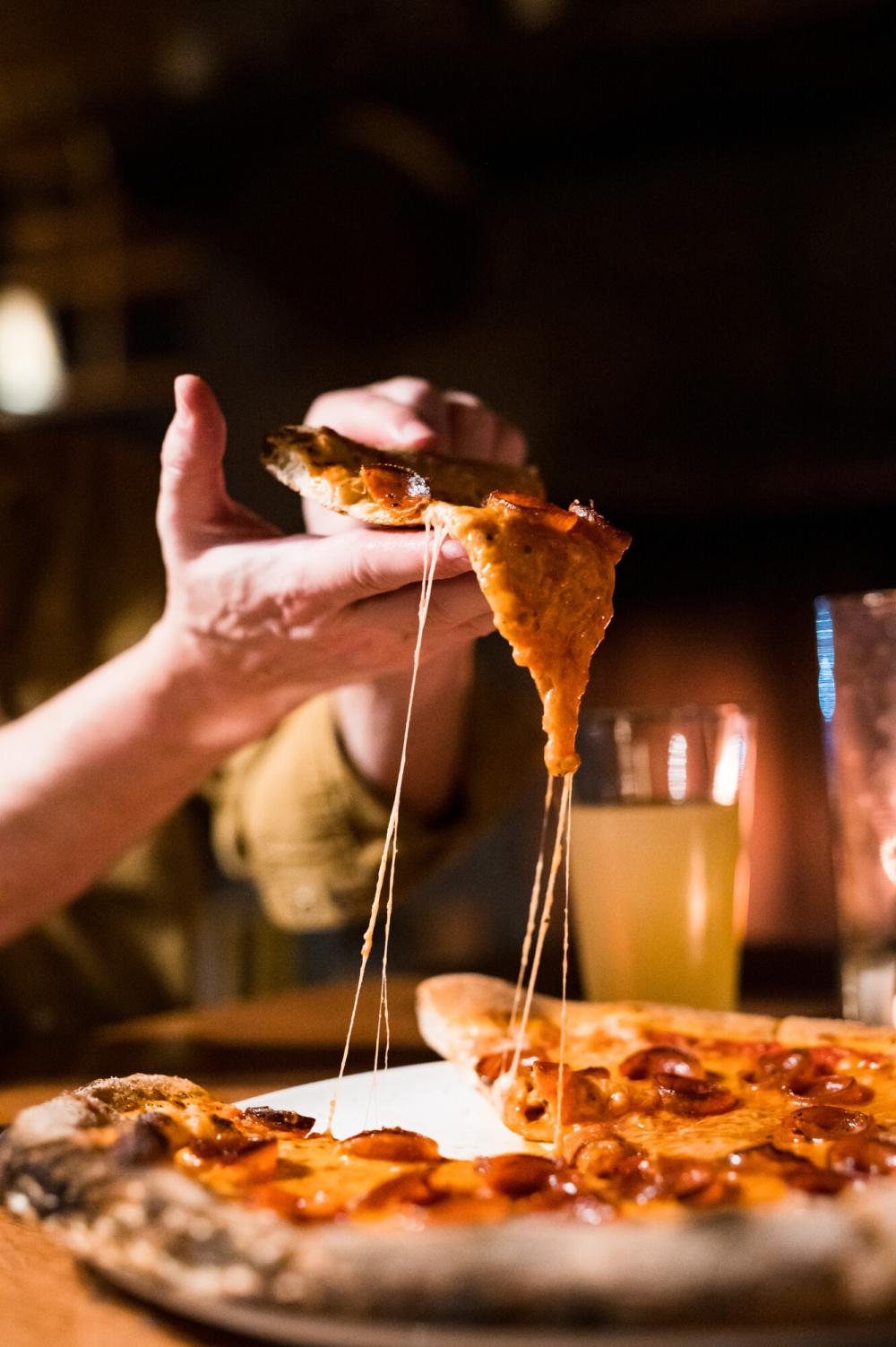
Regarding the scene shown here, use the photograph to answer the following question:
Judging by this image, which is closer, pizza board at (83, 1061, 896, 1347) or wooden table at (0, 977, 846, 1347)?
pizza board at (83, 1061, 896, 1347)

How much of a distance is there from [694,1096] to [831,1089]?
0.30ft

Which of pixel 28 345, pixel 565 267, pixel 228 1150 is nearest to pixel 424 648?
pixel 228 1150

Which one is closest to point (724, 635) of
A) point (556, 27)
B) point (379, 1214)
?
point (556, 27)

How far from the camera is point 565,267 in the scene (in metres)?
2.91

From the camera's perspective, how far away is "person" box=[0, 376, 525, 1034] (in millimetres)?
941

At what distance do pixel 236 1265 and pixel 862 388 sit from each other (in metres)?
2.52

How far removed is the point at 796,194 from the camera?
273 centimetres

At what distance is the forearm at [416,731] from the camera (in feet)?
4.60

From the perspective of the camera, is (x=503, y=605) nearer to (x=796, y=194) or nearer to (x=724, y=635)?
(x=724, y=635)

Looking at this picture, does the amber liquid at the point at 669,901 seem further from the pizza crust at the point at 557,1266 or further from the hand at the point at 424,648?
the pizza crust at the point at 557,1266

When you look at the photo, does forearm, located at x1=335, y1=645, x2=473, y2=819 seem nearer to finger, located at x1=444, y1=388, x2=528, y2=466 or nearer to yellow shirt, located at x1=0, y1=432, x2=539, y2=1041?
yellow shirt, located at x1=0, y1=432, x2=539, y2=1041

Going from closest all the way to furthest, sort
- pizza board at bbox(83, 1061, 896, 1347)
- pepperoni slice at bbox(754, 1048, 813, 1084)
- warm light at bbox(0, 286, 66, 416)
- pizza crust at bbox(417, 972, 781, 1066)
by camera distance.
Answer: pizza board at bbox(83, 1061, 896, 1347) < pepperoni slice at bbox(754, 1048, 813, 1084) < pizza crust at bbox(417, 972, 781, 1066) < warm light at bbox(0, 286, 66, 416)

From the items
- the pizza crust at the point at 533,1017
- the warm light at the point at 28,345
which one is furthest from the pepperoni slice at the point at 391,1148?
the warm light at the point at 28,345

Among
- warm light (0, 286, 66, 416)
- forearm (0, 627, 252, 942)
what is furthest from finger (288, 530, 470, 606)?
warm light (0, 286, 66, 416)
